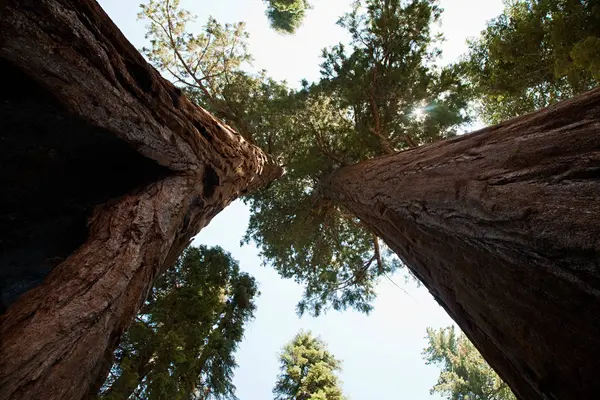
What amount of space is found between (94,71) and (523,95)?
8389mm

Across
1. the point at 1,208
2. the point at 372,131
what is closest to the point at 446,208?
the point at 1,208

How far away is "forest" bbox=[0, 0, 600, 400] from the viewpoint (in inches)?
59.7

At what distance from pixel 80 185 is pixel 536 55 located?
26.1 ft

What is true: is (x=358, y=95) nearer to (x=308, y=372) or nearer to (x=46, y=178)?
(x=46, y=178)

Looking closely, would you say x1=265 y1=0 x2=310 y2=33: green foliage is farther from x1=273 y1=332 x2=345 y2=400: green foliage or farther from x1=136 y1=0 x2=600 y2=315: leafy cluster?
x1=273 y1=332 x2=345 y2=400: green foliage

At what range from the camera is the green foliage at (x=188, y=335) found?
4016 mm

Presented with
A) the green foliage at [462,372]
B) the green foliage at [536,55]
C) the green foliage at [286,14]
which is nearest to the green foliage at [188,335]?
the green foliage at [536,55]

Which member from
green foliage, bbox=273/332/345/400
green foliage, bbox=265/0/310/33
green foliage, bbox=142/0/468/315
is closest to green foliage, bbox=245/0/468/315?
green foliage, bbox=142/0/468/315

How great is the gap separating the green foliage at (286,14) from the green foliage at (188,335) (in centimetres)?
797

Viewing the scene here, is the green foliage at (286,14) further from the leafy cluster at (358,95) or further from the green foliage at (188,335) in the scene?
the green foliage at (188,335)

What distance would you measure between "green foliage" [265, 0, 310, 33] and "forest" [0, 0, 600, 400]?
3.72m

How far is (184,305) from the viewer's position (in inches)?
230

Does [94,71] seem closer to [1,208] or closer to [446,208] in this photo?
[1,208]

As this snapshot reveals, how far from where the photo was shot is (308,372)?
392 inches
